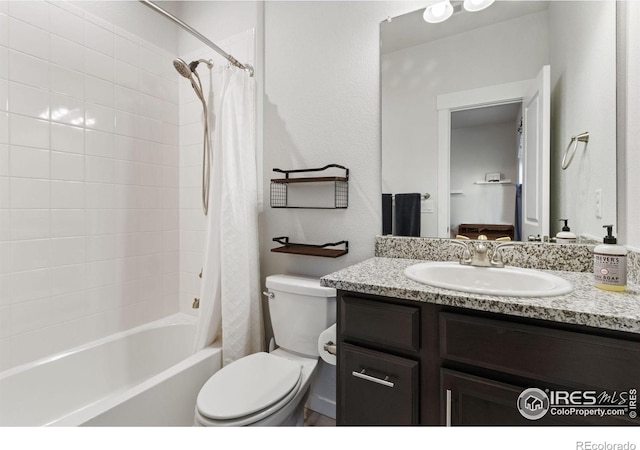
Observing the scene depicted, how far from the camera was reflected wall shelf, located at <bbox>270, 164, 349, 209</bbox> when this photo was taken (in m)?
1.51

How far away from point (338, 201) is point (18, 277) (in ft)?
5.13

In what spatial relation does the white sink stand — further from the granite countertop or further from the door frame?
the door frame

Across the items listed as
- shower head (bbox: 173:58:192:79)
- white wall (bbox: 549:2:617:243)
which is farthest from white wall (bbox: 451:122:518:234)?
shower head (bbox: 173:58:192:79)

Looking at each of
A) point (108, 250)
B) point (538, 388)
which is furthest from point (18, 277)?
point (538, 388)

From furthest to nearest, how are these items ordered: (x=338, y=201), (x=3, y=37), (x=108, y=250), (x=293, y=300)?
(x=108, y=250) < (x=338, y=201) < (x=293, y=300) < (x=3, y=37)

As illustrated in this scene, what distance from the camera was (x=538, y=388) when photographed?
719 mm

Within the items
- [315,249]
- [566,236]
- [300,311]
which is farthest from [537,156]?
[300,311]

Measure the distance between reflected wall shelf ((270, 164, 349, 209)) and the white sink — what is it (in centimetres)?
56

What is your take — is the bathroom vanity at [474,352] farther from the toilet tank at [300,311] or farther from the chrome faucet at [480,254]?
the toilet tank at [300,311]

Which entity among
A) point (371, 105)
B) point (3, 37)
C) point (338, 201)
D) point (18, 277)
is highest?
point (3, 37)

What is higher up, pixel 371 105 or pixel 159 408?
pixel 371 105

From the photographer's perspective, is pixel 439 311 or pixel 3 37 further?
pixel 3 37

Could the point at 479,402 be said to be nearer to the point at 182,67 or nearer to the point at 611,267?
the point at 611,267

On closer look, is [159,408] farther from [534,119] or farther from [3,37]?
[534,119]
